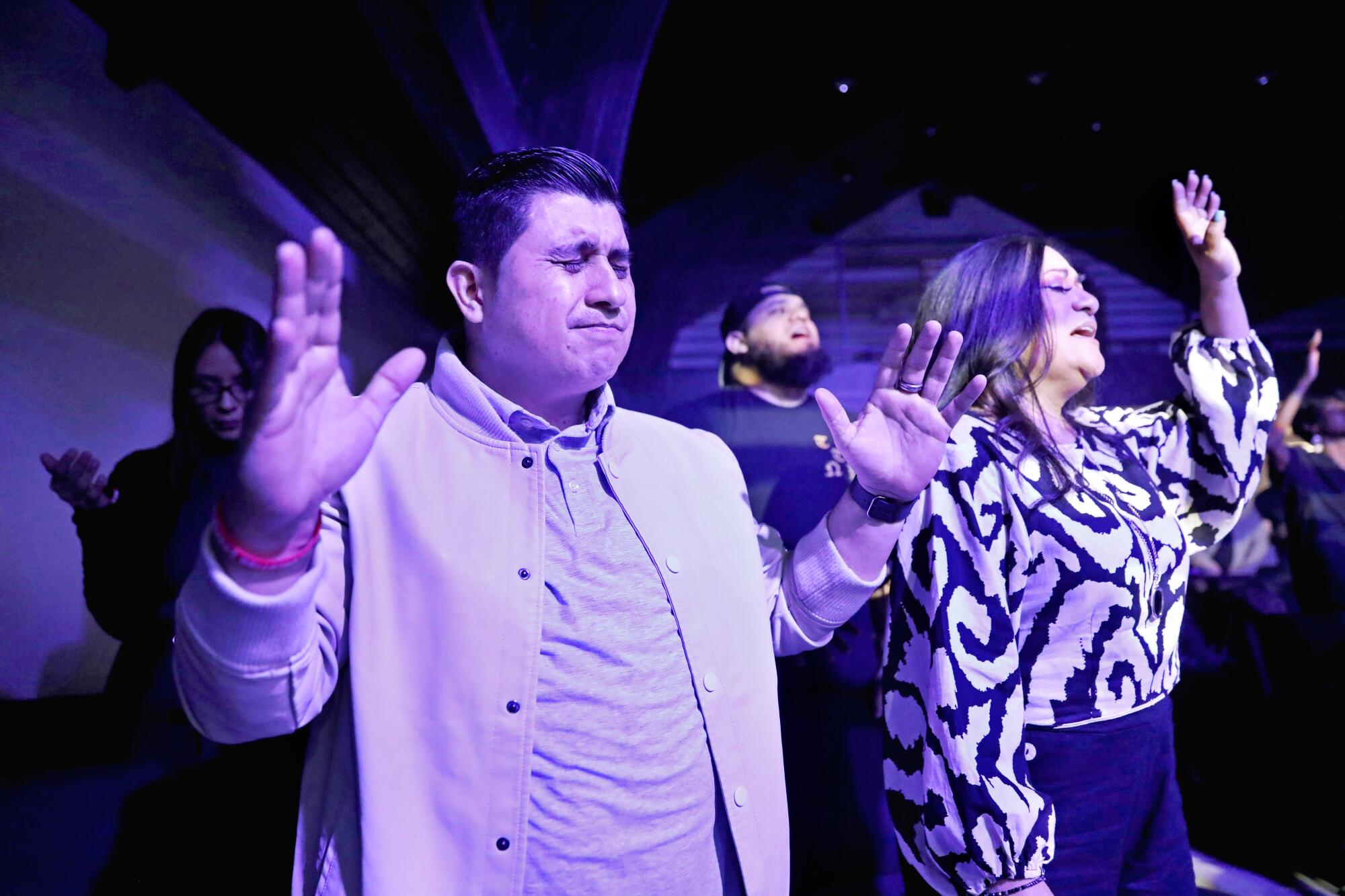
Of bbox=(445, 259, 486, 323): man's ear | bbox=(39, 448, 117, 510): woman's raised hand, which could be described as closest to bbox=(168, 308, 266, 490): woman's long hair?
bbox=(39, 448, 117, 510): woman's raised hand

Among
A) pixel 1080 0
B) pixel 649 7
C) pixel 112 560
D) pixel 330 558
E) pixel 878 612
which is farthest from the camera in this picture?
pixel 1080 0

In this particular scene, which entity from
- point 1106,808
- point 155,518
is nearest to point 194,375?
point 155,518

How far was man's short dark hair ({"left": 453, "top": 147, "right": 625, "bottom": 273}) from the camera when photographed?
118 cm

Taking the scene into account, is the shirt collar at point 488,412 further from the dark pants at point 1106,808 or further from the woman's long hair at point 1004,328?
the dark pants at point 1106,808

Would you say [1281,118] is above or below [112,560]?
above

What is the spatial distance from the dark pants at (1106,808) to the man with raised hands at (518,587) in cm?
38

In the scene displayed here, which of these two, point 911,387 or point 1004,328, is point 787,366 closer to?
point 1004,328

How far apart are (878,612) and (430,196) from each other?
215cm

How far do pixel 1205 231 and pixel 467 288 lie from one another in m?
1.44

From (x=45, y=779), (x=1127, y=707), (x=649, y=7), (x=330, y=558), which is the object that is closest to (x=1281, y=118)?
(x=649, y=7)

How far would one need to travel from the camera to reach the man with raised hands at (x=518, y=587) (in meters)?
0.81

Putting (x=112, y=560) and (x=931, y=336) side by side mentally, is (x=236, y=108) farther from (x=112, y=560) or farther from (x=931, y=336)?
(x=931, y=336)

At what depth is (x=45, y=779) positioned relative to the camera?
5.07 ft

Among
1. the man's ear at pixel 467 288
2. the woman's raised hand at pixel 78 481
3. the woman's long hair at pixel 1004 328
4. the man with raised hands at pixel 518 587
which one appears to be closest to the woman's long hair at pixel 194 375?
the woman's raised hand at pixel 78 481
